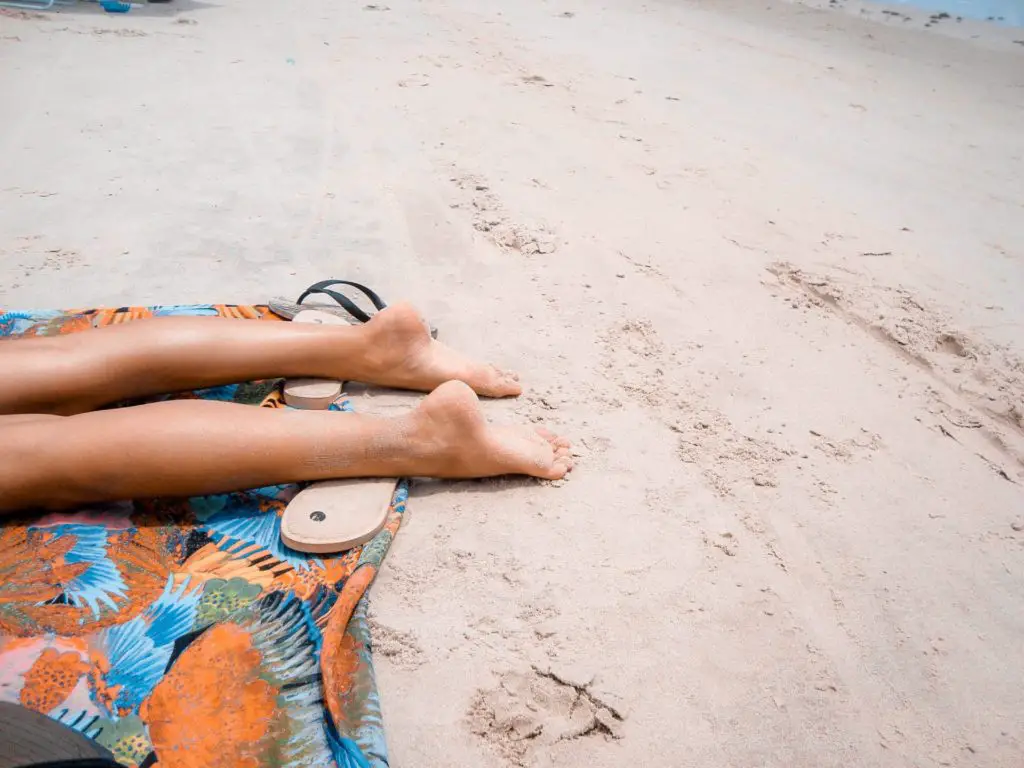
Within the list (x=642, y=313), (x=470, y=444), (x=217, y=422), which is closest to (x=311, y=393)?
(x=217, y=422)

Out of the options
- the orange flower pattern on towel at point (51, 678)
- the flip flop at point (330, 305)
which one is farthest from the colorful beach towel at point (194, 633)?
the flip flop at point (330, 305)

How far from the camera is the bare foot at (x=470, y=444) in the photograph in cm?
165

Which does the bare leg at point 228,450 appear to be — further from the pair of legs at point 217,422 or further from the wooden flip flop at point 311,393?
the wooden flip flop at point 311,393

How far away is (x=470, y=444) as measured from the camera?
1698 mm

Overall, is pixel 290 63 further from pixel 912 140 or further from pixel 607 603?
pixel 607 603

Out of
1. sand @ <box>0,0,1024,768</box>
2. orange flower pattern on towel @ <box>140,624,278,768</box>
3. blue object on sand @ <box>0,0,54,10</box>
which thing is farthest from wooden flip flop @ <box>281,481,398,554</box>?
blue object on sand @ <box>0,0,54,10</box>

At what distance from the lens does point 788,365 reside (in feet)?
7.61

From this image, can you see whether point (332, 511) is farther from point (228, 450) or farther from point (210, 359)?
point (210, 359)

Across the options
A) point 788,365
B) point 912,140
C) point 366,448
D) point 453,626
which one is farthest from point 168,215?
point 912,140

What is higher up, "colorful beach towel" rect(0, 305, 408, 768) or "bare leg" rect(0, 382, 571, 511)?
"bare leg" rect(0, 382, 571, 511)

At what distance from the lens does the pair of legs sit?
1.43 meters

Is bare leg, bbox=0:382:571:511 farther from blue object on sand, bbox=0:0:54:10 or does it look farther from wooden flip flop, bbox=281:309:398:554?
blue object on sand, bbox=0:0:54:10

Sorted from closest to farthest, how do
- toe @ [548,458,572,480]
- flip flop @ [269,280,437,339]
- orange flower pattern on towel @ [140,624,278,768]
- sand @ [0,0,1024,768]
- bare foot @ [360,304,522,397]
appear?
orange flower pattern on towel @ [140,624,278,768] < sand @ [0,0,1024,768] < toe @ [548,458,572,480] < bare foot @ [360,304,522,397] < flip flop @ [269,280,437,339]

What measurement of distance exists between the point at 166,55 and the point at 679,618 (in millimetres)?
5270
